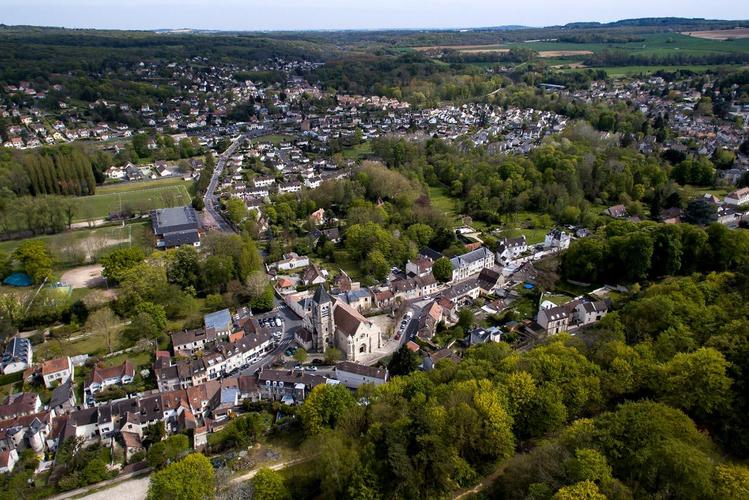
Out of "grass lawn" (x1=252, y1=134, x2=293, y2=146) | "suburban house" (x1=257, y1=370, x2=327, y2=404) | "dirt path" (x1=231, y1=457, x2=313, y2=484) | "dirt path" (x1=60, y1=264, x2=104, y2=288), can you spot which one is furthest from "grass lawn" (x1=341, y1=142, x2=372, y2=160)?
"dirt path" (x1=231, y1=457, x2=313, y2=484)

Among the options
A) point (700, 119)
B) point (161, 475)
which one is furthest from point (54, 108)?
point (700, 119)

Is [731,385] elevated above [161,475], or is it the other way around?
[731,385]

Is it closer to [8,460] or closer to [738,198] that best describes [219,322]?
[8,460]

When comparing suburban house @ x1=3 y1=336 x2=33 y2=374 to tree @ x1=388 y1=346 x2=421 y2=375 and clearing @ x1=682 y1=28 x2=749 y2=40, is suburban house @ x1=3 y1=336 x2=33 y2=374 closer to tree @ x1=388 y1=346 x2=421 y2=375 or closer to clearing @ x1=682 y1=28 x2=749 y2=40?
tree @ x1=388 y1=346 x2=421 y2=375

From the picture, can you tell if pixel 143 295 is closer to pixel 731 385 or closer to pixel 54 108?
pixel 731 385

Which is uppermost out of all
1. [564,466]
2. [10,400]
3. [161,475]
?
[564,466]

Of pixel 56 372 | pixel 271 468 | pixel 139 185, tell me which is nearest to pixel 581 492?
pixel 271 468

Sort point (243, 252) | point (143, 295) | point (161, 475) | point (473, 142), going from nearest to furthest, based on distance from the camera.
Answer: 1. point (161, 475)
2. point (143, 295)
3. point (243, 252)
4. point (473, 142)
